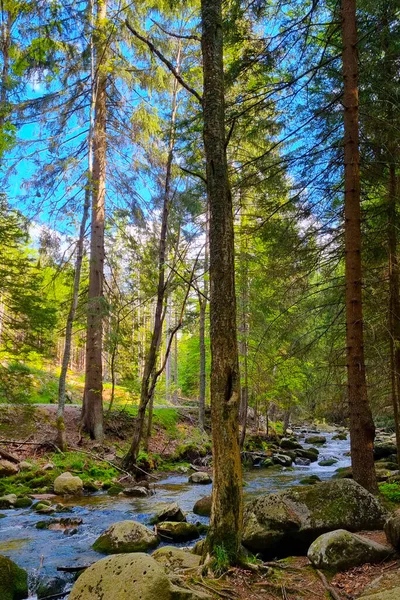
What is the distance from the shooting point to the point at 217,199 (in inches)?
180

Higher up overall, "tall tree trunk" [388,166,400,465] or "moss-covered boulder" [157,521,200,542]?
"tall tree trunk" [388,166,400,465]

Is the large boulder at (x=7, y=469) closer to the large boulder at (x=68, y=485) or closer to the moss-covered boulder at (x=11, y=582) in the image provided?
the large boulder at (x=68, y=485)

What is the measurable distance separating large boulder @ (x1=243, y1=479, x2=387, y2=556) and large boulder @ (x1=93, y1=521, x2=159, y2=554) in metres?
1.63

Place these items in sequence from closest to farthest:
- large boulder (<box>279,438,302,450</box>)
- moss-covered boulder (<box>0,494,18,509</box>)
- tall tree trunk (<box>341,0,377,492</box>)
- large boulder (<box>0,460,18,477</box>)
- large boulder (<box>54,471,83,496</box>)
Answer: tall tree trunk (<box>341,0,377,492</box>)
moss-covered boulder (<box>0,494,18,509</box>)
large boulder (<box>54,471,83,496</box>)
large boulder (<box>0,460,18,477</box>)
large boulder (<box>279,438,302,450</box>)

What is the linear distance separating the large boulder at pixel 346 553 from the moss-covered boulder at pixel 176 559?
1.24 meters

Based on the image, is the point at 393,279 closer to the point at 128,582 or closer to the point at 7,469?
the point at 128,582

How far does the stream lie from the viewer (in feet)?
19.4

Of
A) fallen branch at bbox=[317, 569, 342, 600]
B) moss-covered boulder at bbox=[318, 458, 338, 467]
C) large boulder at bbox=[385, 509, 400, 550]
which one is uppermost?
large boulder at bbox=[385, 509, 400, 550]

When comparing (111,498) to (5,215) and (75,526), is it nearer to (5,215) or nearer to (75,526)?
(75,526)

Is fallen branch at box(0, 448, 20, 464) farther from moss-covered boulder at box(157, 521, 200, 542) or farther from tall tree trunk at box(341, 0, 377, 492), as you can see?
tall tree trunk at box(341, 0, 377, 492)

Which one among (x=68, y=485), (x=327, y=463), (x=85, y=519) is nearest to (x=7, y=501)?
(x=68, y=485)

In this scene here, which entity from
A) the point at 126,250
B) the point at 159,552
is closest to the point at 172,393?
the point at 126,250

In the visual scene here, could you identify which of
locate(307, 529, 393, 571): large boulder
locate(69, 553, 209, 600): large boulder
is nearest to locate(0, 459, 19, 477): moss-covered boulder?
locate(69, 553, 209, 600): large boulder

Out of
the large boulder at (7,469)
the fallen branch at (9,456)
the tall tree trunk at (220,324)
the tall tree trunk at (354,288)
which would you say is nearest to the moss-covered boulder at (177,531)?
the tall tree trunk at (354,288)
